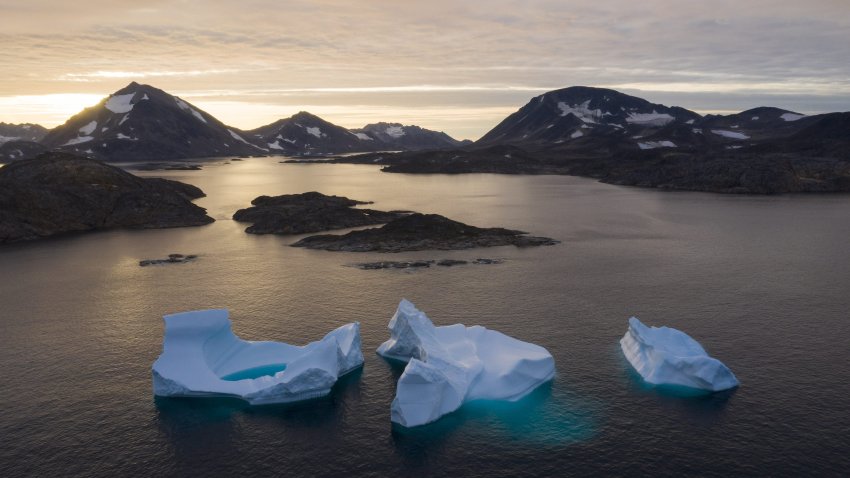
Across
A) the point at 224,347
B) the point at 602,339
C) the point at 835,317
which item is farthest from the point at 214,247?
the point at 835,317

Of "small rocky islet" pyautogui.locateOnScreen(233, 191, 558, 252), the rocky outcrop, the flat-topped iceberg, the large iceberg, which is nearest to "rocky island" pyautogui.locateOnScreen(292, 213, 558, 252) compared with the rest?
"small rocky islet" pyautogui.locateOnScreen(233, 191, 558, 252)

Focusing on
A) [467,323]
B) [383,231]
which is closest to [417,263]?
[383,231]

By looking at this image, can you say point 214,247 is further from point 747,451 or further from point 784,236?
point 784,236

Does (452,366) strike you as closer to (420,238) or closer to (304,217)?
(420,238)

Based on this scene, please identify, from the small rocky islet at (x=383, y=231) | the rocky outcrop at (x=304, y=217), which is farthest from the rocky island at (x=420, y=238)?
the rocky outcrop at (x=304, y=217)

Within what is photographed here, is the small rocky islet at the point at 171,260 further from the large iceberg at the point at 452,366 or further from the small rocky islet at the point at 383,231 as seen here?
the large iceberg at the point at 452,366
